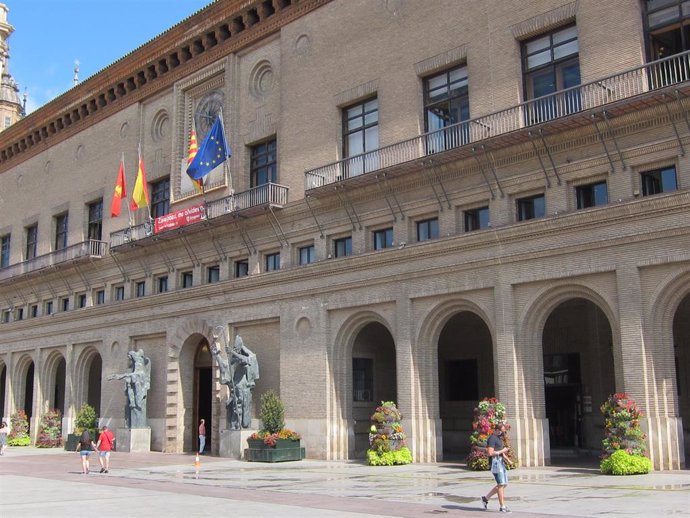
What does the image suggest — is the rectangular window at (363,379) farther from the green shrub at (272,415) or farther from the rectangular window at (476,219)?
the rectangular window at (476,219)

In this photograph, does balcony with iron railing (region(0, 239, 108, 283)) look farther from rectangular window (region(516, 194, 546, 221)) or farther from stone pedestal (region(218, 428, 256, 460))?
rectangular window (region(516, 194, 546, 221))

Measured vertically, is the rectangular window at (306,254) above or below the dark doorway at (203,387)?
→ above

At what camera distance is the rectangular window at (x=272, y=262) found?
32938 mm

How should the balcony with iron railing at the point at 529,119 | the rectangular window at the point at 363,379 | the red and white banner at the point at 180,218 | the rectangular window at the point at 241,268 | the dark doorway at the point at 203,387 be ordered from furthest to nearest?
the dark doorway at the point at 203,387 < the red and white banner at the point at 180,218 < the rectangular window at the point at 241,268 < the rectangular window at the point at 363,379 < the balcony with iron railing at the point at 529,119

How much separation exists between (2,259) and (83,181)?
11868mm

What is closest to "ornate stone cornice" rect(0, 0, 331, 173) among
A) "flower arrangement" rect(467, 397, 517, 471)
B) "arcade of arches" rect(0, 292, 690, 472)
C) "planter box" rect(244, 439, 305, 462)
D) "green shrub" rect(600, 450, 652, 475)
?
"arcade of arches" rect(0, 292, 690, 472)

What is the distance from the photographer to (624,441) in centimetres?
2053

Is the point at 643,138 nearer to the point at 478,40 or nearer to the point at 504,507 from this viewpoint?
the point at 478,40

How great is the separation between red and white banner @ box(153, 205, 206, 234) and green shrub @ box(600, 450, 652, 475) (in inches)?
808

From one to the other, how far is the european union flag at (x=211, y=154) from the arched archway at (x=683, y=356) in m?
18.0

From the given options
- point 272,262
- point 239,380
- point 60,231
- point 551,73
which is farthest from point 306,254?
point 60,231

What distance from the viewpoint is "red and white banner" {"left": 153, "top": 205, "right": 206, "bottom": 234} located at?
3519cm

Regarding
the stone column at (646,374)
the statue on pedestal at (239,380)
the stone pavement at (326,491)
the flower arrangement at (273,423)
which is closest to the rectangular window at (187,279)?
the statue on pedestal at (239,380)

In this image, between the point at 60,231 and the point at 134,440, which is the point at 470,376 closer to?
the point at 134,440
